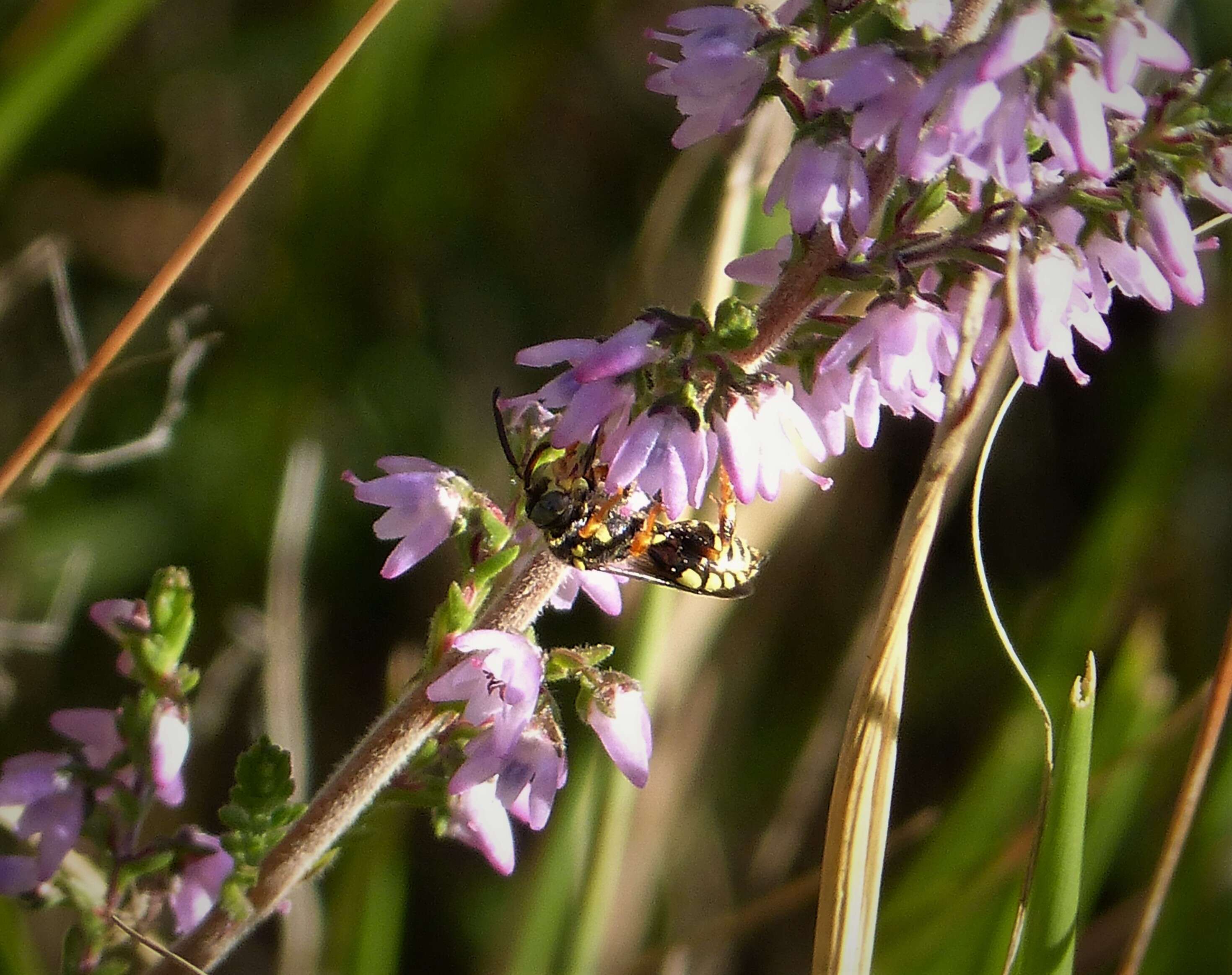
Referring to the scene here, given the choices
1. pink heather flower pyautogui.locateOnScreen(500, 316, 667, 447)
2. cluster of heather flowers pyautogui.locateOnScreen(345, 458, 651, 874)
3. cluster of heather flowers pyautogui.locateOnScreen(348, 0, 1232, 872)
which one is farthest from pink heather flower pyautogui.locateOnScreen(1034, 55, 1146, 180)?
cluster of heather flowers pyautogui.locateOnScreen(345, 458, 651, 874)

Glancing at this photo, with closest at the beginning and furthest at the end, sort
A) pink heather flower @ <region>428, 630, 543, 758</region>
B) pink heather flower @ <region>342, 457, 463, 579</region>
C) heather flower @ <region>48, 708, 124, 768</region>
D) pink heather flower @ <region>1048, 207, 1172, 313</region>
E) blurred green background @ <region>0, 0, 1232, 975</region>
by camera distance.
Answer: pink heather flower @ <region>1048, 207, 1172, 313</region>, pink heather flower @ <region>428, 630, 543, 758</region>, pink heather flower @ <region>342, 457, 463, 579</region>, heather flower @ <region>48, 708, 124, 768</region>, blurred green background @ <region>0, 0, 1232, 975</region>

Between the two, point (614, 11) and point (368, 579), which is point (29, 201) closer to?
point (368, 579)

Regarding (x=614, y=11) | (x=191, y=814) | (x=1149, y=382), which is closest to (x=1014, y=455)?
(x=1149, y=382)

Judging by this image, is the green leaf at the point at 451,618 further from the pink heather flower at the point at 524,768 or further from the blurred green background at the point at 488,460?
the blurred green background at the point at 488,460

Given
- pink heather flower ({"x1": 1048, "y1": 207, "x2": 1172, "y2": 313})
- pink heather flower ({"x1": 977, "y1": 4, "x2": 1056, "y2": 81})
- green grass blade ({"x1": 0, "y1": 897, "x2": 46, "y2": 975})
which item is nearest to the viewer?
pink heather flower ({"x1": 977, "y1": 4, "x2": 1056, "y2": 81})

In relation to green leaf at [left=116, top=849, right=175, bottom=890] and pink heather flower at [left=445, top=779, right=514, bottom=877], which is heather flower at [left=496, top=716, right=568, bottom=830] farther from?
green leaf at [left=116, top=849, right=175, bottom=890]

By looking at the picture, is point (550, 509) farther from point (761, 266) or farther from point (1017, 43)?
point (1017, 43)
